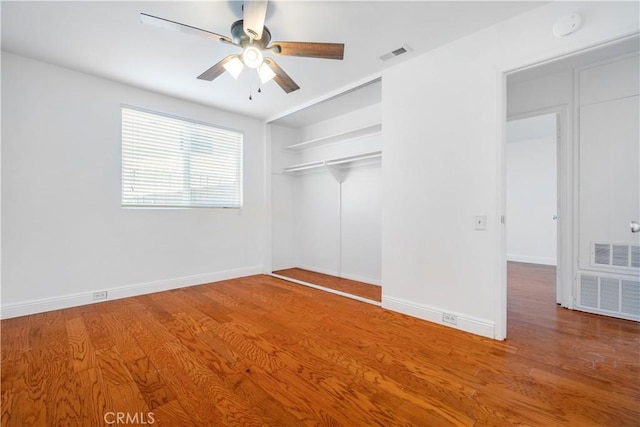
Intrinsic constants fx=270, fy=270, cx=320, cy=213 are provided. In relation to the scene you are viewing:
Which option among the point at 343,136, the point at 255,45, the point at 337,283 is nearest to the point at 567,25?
the point at 255,45

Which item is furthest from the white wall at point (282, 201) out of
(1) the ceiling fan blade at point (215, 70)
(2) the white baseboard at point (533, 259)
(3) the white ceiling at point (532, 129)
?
(2) the white baseboard at point (533, 259)

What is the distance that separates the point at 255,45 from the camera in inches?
87.0

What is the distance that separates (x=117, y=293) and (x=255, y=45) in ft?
10.9

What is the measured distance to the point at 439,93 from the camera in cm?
267

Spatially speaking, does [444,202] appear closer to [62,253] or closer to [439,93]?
[439,93]

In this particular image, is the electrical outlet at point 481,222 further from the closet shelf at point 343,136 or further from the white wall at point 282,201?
the white wall at point 282,201

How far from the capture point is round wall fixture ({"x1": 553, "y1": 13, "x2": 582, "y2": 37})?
1.98 meters

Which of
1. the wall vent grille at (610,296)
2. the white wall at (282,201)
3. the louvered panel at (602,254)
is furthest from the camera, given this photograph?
the white wall at (282,201)

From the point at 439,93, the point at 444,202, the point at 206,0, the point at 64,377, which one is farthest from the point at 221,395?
the point at 439,93

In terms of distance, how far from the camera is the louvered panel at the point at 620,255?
2699 mm

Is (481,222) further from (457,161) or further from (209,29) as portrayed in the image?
(209,29)

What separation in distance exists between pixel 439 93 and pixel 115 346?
3.69 m

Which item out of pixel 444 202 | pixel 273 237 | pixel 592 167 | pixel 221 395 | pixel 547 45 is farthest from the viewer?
pixel 273 237

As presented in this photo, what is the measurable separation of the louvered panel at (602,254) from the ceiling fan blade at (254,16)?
3860mm
